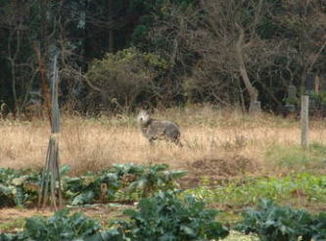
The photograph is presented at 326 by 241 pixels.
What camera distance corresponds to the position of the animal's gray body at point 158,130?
1524 cm

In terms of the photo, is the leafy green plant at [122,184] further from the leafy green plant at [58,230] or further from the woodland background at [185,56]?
the woodland background at [185,56]

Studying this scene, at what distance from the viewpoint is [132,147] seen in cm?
1484

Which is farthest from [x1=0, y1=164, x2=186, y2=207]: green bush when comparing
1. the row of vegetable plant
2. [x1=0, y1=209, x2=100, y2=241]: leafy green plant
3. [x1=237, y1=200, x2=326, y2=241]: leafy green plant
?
[x1=237, y1=200, x2=326, y2=241]: leafy green plant

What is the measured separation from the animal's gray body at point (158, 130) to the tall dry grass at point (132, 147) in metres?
0.22

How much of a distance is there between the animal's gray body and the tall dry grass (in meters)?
0.22

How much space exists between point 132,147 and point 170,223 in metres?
8.85

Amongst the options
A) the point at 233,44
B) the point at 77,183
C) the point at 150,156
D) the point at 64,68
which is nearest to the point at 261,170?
the point at 150,156

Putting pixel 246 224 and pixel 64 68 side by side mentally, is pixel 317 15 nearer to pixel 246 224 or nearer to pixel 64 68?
pixel 64 68

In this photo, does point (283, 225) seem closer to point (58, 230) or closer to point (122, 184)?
point (58, 230)

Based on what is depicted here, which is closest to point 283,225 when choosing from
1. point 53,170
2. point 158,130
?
point 53,170

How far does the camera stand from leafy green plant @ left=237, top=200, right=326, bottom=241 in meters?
5.79

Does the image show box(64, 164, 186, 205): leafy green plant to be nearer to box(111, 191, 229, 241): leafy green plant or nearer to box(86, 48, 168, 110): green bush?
box(111, 191, 229, 241): leafy green plant

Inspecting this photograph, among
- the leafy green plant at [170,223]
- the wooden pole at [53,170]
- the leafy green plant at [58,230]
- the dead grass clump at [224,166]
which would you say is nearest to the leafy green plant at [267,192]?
the dead grass clump at [224,166]

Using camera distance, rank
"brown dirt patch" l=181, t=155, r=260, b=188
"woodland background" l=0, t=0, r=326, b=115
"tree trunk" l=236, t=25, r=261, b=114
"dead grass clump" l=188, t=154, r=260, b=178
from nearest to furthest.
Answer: "brown dirt patch" l=181, t=155, r=260, b=188
"dead grass clump" l=188, t=154, r=260, b=178
"tree trunk" l=236, t=25, r=261, b=114
"woodland background" l=0, t=0, r=326, b=115
